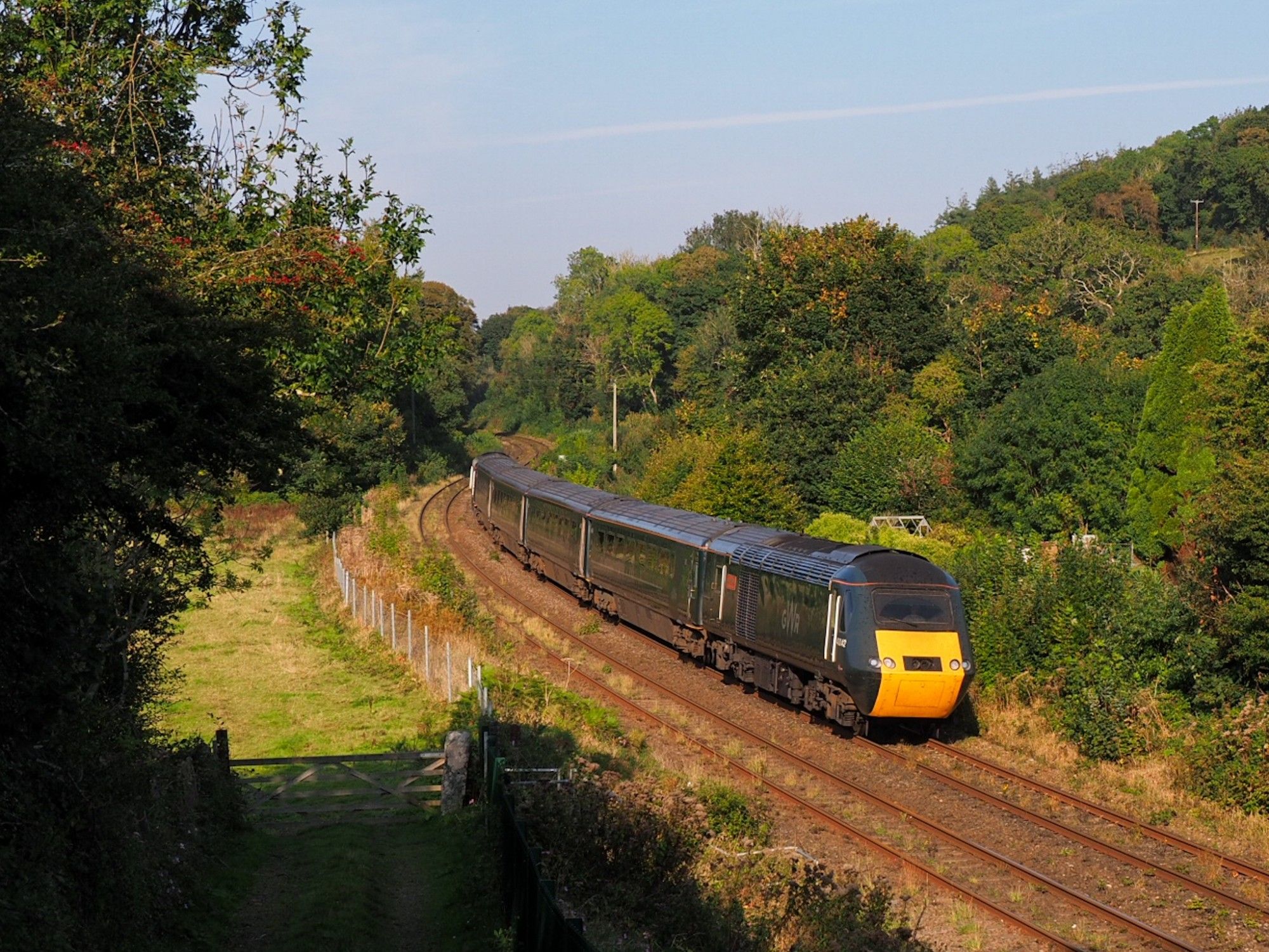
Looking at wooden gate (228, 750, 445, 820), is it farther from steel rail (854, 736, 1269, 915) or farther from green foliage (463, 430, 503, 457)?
green foliage (463, 430, 503, 457)

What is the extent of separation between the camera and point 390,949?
11.1m

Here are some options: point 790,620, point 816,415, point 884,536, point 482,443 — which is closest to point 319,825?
point 790,620

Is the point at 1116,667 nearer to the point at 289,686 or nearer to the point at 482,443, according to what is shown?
the point at 289,686

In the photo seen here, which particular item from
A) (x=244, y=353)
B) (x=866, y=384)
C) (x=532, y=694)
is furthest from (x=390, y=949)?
(x=866, y=384)

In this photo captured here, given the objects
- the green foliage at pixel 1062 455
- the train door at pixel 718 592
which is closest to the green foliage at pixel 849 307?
the green foliage at pixel 1062 455

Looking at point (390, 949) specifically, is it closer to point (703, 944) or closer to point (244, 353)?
point (703, 944)

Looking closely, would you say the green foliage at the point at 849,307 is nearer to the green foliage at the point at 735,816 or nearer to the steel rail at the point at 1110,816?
the steel rail at the point at 1110,816

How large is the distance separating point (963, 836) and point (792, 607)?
5843mm

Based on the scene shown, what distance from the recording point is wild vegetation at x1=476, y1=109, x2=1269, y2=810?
1962cm

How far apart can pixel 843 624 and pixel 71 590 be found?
12.5 meters

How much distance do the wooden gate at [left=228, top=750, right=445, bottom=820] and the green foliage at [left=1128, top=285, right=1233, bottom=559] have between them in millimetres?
27407

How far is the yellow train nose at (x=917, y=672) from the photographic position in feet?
60.5

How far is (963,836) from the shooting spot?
15.5 meters

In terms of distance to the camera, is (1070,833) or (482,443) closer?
(1070,833)
